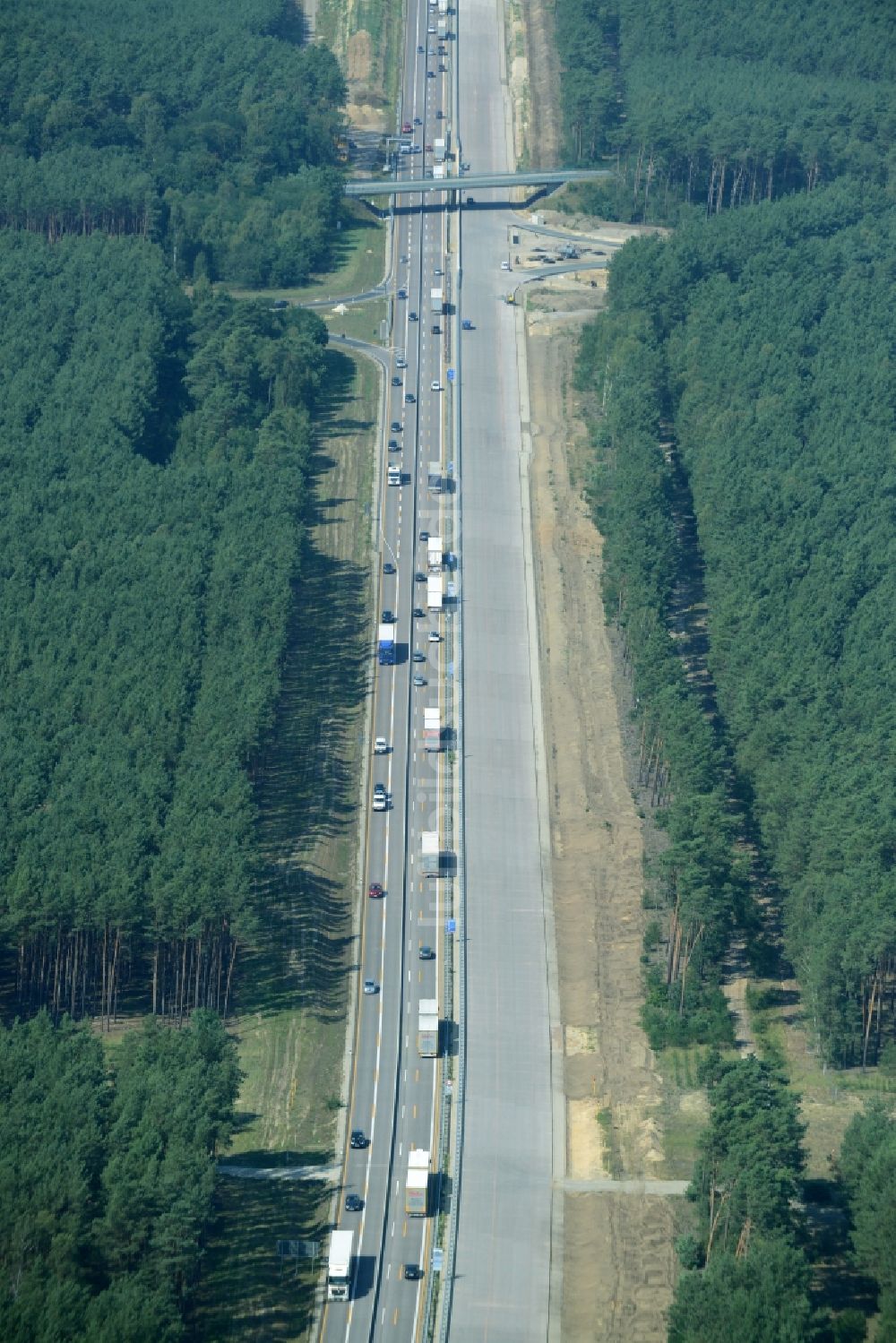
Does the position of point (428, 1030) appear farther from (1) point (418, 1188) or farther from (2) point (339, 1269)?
(2) point (339, 1269)

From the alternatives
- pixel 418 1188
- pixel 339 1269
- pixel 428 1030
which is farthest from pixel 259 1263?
pixel 428 1030

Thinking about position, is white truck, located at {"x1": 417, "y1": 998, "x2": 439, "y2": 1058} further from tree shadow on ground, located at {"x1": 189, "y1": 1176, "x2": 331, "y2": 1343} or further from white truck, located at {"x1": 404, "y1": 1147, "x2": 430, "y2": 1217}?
tree shadow on ground, located at {"x1": 189, "y1": 1176, "x2": 331, "y2": 1343}

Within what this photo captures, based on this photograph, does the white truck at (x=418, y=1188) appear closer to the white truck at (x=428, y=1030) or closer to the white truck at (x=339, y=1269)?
the white truck at (x=339, y=1269)

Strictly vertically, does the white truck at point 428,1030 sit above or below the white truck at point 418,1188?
above

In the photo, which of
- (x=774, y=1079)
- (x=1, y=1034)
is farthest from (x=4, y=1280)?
(x=774, y=1079)

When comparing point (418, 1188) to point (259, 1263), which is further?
point (418, 1188)

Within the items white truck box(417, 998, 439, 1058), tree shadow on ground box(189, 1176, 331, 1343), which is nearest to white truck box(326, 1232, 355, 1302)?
tree shadow on ground box(189, 1176, 331, 1343)

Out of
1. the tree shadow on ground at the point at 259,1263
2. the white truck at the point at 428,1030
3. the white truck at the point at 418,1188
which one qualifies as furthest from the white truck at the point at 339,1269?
the white truck at the point at 428,1030
